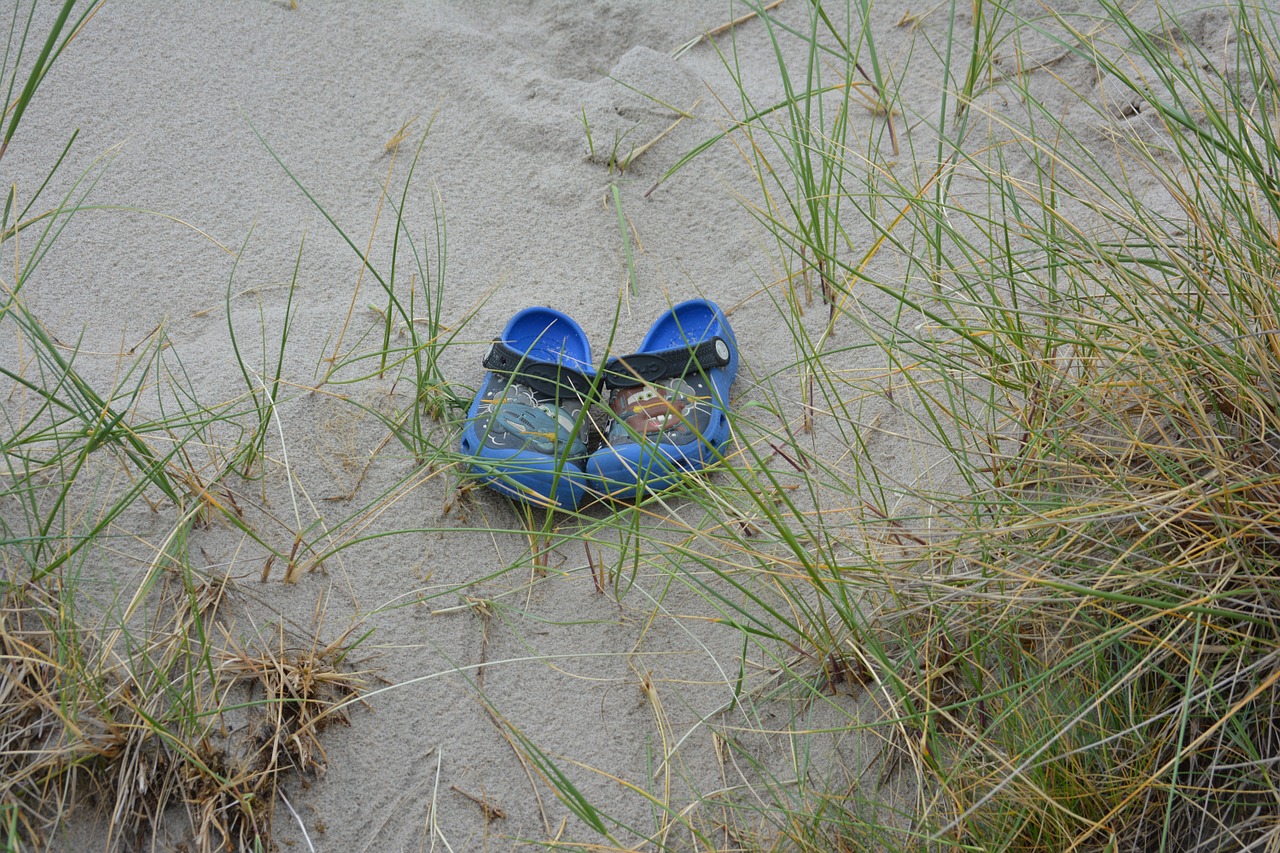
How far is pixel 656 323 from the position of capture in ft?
6.59

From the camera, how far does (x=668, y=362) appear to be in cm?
192

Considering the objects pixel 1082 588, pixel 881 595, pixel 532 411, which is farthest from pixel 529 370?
pixel 1082 588

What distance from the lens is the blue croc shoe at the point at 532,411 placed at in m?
1.69

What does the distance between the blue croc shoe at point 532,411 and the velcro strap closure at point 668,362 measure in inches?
2.7

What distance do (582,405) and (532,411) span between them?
0.40 feet

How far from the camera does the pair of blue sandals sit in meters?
1.71

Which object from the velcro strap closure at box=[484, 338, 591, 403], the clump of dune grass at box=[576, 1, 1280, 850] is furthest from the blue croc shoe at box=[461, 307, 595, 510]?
the clump of dune grass at box=[576, 1, 1280, 850]

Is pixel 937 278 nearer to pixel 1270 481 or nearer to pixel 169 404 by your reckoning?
pixel 1270 481

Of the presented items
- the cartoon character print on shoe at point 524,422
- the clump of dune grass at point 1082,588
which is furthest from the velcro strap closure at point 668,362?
the clump of dune grass at point 1082,588

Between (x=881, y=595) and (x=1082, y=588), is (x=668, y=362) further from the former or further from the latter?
(x=1082, y=588)

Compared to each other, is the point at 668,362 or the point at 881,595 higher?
the point at 668,362

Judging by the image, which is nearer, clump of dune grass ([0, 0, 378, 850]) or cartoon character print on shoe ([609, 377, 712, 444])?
clump of dune grass ([0, 0, 378, 850])

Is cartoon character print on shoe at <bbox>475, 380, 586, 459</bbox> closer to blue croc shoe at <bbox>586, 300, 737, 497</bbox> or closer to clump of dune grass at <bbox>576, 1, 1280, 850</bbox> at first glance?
blue croc shoe at <bbox>586, 300, 737, 497</bbox>

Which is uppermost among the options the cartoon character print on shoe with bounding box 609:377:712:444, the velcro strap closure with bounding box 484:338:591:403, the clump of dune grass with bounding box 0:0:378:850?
the velcro strap closure with bounding box 484:338:591:403
